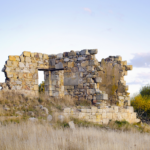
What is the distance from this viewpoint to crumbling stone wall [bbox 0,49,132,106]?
1198 centimetres

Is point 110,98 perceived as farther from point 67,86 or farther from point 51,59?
point 51,59

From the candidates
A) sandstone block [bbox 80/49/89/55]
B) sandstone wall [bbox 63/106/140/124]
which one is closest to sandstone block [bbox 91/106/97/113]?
sandstone wall [bbox 63/106/140/124]

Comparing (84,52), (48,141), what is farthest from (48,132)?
(84,52)

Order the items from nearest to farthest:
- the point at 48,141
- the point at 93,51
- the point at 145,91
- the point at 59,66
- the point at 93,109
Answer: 1. the point at 48,141
2. the point at 93,109
3. the point at 93,51
4. the point at 59,66
5. the point at 145,91

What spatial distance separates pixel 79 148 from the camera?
16.9 ft

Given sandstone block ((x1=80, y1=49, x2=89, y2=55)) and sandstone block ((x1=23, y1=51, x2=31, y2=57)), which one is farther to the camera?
sandstone block ((x1=23, y1=51, x2=31, y2=57))

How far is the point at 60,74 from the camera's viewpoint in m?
13.4

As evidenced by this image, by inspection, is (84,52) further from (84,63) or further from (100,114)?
(100,114)

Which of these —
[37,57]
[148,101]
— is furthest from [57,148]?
[148,101]

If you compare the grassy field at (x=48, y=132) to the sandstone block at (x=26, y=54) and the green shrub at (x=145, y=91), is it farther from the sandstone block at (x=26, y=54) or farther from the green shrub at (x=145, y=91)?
the green shrub at (x=145, y=91)

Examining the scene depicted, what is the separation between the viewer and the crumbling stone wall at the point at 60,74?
11984mm

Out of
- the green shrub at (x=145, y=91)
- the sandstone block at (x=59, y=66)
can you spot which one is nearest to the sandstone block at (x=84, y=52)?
the sandstone block at (x=59, y=66)

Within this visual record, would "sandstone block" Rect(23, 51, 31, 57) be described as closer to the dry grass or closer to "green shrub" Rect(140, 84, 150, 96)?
the dry grass

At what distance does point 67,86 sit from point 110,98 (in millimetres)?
4296
